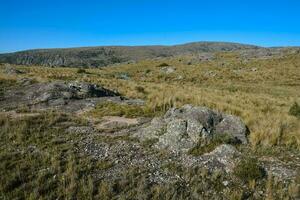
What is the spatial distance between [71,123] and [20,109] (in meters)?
4.89

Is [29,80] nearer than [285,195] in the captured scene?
No

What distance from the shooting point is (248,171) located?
11.7 metres

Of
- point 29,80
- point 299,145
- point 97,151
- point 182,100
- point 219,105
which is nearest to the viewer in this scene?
point 97,151

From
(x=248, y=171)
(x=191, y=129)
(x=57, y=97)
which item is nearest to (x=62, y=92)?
(x=57, y=97)

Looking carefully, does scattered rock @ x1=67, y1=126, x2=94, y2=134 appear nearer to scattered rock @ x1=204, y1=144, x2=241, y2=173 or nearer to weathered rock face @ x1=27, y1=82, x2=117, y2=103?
scattered rock @ x1=204, y1=144, x2=241, y2=173

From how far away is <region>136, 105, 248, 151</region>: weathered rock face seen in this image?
14.8 m

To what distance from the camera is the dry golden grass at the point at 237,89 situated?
58.5 ft

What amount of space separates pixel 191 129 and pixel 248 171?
405cm

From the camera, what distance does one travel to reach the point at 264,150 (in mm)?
14258

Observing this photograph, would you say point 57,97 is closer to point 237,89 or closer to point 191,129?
point 191,129

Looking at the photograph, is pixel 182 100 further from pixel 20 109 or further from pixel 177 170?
pixel 177 170

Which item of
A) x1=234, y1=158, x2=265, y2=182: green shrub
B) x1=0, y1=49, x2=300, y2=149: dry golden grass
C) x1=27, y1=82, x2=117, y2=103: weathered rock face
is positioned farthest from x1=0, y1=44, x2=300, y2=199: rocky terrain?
x1=27, y1=82, x2=117, y2=103: weathered rock face

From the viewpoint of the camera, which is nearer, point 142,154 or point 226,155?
point 226,155

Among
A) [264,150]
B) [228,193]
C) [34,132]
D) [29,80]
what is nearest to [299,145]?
[264,150]
